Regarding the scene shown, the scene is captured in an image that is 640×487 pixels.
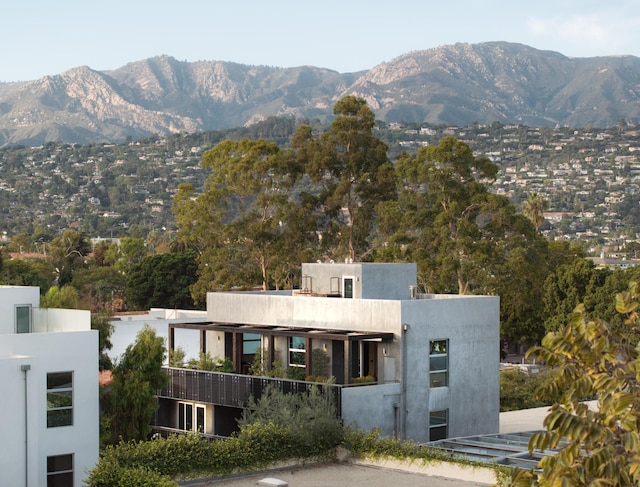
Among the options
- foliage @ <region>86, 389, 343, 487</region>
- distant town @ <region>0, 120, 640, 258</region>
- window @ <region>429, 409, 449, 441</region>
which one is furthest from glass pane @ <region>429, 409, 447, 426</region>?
distant town @ <region>0, 120, 640, 258</region>

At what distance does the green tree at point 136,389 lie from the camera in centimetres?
2623

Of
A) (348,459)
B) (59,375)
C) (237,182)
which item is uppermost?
(237,182)

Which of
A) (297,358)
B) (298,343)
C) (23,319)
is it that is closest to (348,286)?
(298,343)

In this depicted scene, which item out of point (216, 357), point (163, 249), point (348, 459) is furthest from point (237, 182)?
point (163, 249)

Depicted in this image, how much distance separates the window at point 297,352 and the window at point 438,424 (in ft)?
12.2

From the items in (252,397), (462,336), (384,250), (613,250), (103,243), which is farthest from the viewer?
(613,250)

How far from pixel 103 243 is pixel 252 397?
250 ft

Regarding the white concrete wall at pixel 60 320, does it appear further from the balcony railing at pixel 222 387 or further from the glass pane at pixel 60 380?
the balcony railing at pixel 222 387

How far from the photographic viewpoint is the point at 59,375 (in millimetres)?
21750

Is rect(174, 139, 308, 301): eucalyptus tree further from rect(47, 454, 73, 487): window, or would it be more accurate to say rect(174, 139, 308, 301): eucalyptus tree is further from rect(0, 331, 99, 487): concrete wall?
rect(47, 454, 73, 487): window

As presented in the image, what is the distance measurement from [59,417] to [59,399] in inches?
14.4

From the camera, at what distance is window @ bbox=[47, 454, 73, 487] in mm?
21300

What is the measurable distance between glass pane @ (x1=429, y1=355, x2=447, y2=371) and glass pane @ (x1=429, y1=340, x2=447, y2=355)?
0.42 feet

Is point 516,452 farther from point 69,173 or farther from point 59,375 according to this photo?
point 69,173
